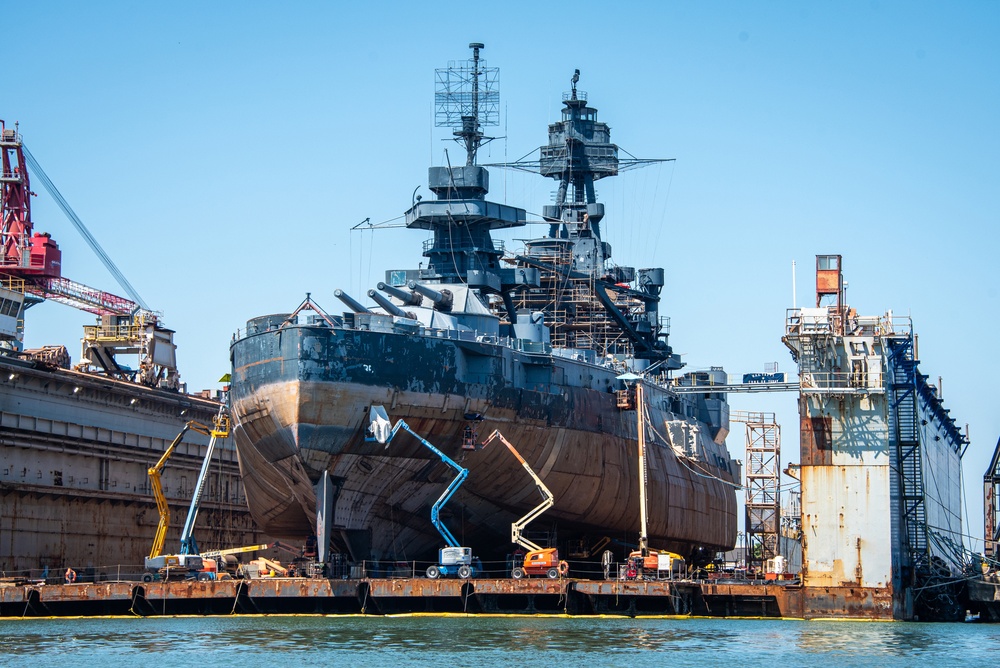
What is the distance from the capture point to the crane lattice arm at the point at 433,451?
47844 mm

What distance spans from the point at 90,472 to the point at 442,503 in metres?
16.8

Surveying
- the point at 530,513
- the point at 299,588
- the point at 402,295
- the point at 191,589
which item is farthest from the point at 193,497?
the point at 530,513

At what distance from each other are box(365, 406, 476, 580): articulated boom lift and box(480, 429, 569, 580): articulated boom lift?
4.93ft

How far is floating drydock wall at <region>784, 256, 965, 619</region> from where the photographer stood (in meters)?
46.3

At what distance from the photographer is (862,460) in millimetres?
47000

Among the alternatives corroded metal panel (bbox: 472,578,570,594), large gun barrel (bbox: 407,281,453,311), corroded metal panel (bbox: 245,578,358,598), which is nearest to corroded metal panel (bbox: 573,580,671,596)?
corroded metal panel (bbox: 472,578,570,594)

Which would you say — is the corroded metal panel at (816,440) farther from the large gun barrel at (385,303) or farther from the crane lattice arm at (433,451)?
the large gun barrel at (385,303)

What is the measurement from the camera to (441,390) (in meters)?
49.7

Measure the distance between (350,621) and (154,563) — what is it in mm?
7669

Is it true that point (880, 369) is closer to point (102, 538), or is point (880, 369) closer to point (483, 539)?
point (483, 539)

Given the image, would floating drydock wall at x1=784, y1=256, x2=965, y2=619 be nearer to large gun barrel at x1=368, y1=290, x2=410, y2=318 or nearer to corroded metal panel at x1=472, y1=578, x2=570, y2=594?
corroded metal panel at x1=472, y1=578, x2=570, y2=594

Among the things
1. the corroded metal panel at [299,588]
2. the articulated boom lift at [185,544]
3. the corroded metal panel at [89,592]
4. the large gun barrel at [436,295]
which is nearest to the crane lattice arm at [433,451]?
the corroded metal panel at [299,588]

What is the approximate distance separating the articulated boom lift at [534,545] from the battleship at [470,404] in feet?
1.38

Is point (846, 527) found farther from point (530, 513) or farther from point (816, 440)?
point (530, 513)
